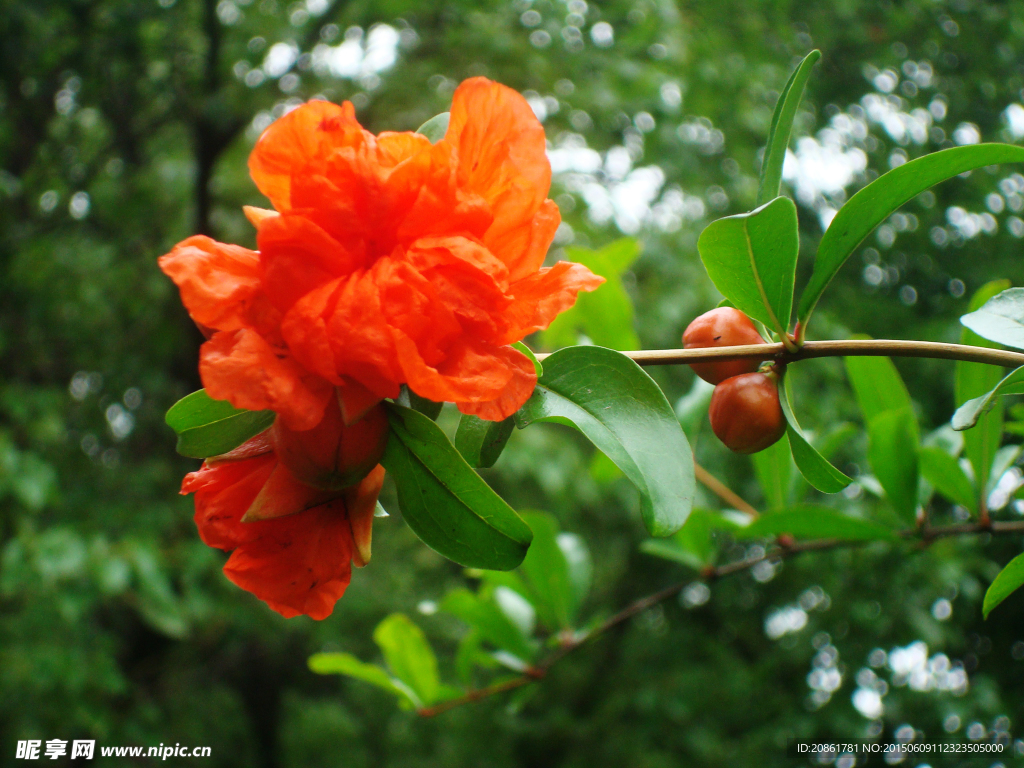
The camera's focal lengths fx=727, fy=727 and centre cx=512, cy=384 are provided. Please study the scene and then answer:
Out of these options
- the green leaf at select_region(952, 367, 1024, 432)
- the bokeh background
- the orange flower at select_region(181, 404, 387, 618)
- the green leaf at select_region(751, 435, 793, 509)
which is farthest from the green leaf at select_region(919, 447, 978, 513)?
the bokeh background

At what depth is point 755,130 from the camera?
7.60ft

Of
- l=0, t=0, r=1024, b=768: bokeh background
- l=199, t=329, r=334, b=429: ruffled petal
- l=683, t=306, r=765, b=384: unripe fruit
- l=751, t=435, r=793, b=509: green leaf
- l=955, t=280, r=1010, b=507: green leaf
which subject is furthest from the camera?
l=0, t=0, r=1024, b=768: bokeh background

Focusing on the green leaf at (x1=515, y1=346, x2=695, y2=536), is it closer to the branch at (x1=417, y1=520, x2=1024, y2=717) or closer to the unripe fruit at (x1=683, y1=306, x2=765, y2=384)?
the unripe fruit at (x1=683, y1=306, x2=765, y2=384)

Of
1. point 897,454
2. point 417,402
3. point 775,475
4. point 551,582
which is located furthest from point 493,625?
point 417,402

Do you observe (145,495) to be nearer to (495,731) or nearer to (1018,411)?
(495,731)

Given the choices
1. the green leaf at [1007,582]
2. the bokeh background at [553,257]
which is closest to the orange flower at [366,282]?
the green leaf at [1007,582]

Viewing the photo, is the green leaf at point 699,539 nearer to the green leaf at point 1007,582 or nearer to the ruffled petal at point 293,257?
the green leaf at point 1007,582

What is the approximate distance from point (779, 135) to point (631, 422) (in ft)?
0.67

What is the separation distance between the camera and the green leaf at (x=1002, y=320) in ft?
1.10

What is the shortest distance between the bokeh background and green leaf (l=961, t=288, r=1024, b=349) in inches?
61.7

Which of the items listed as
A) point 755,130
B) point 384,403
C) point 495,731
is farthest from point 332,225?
point 495,731

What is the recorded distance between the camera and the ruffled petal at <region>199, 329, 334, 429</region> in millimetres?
281

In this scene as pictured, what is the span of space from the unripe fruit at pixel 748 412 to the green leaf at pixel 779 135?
117 mm

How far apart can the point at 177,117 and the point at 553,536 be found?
8.33 ft
